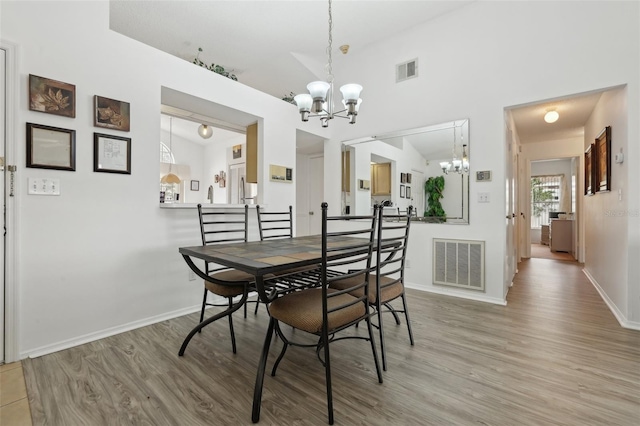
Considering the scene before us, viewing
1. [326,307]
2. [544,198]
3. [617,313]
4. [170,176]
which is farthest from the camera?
[544,198]

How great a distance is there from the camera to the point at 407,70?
12.5 ft

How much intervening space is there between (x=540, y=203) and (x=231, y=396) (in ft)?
34.1

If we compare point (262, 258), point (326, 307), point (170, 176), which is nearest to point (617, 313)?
point (326, 307)

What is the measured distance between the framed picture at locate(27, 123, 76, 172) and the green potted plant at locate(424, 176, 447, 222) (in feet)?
11.6

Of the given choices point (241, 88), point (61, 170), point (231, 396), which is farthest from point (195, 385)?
point (241, 88)

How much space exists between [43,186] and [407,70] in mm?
3848

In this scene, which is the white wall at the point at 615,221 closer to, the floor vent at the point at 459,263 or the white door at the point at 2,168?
the floor vent at the point at 459,263

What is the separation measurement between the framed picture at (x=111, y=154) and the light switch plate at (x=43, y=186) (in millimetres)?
264

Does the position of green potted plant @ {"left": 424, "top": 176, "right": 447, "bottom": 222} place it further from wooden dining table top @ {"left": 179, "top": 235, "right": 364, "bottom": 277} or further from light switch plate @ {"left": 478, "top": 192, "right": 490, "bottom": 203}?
wooden dining table top @ {"left": 179, "top": 235, "right": 364, "bottom": 277}

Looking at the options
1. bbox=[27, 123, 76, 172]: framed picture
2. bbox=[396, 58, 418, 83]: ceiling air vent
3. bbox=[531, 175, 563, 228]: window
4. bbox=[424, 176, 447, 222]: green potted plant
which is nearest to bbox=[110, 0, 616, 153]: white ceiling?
bbox=[396, 58, 418, 83]: ceiling air vent

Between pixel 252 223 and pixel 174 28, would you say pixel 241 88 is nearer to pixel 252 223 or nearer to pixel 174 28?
pixel 174 28

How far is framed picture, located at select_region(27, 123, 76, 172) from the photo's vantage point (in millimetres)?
1979

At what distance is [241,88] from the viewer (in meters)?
3.33

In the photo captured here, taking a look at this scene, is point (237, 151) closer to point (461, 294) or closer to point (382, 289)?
point (461, 294)
